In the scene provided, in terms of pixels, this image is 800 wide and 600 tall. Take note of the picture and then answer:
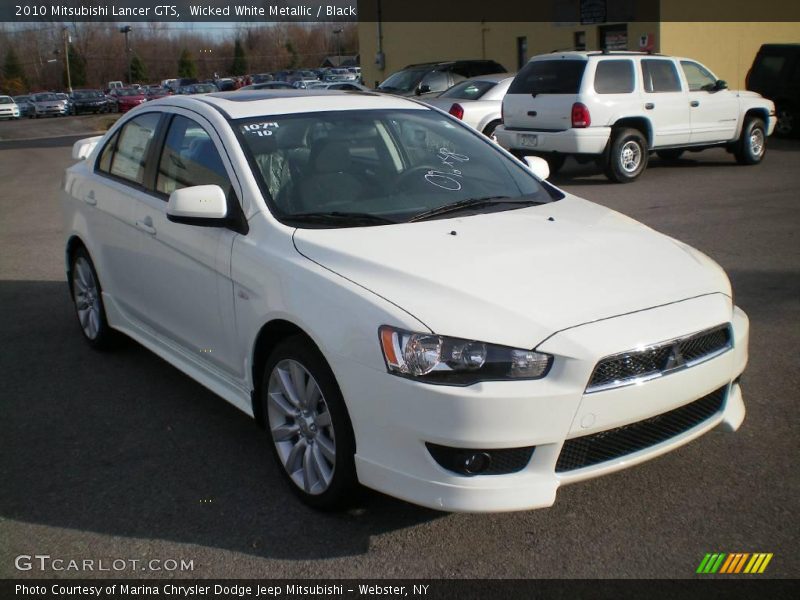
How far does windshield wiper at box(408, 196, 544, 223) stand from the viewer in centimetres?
412

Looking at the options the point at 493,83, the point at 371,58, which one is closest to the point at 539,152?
the point at 493,83

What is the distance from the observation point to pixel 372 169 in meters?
4.47

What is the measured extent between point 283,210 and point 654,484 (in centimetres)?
205

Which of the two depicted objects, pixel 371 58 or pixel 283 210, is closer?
pixel 283 210

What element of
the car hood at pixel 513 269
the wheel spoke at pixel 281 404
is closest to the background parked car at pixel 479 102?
the car hood at pixel 513 269

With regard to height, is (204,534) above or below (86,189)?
below

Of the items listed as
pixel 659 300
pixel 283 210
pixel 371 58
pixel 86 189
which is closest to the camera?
pixel 659 300

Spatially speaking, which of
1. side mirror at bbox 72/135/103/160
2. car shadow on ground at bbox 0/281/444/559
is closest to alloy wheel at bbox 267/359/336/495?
car shadow on ground at bbox 0/281/444/559

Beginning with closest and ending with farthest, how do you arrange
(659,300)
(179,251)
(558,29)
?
1. (659,300)
2. (179,251)
3. (558,29)

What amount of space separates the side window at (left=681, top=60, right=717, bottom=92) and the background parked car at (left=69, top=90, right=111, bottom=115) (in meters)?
44.6

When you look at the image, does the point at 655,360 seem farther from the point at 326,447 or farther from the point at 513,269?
the point at 326,447

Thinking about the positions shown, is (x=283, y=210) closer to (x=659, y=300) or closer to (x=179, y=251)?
(x=179, y=251)

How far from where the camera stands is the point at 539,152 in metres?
13.3

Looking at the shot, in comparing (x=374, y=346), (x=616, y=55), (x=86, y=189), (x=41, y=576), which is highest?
(x=616, y=55)
